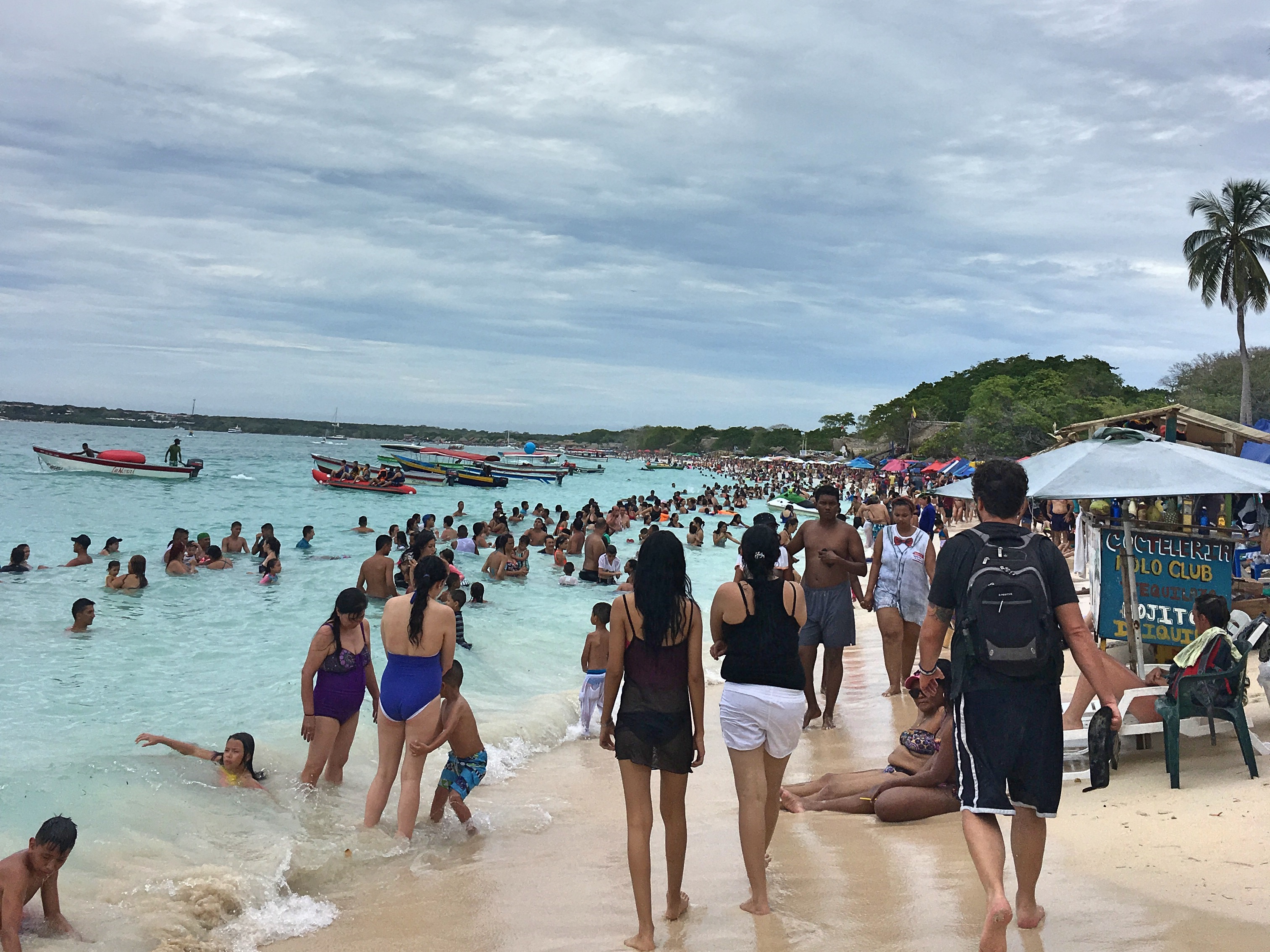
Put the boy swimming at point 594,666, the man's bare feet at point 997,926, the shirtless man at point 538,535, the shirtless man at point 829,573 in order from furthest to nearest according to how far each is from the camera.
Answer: the shirtless man at point 538,535
the boy swimming at point 594,666
the shirtless man at point 829,573
the man's bare feet at point 997,926

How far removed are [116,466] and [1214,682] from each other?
4071cm

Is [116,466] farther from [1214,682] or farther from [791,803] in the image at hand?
[1214,682]

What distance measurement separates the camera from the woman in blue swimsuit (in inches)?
190

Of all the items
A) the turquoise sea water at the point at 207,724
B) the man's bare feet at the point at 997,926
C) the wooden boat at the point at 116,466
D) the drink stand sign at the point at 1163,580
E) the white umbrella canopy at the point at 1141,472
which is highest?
the wooden boat at the point at 116,466

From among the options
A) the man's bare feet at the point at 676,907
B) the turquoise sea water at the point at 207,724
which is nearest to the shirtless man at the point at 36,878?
the turquoise sea water at the point at 207,724

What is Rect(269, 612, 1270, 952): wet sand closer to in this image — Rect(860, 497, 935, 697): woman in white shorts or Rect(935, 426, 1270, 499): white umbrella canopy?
Rect(935, 426, 1270, 499): white umbrella canopy

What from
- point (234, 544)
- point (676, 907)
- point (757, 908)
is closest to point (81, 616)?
point (234, 544)

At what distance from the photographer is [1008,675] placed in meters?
2.99

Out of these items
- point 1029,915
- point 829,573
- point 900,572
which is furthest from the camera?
point 900,572

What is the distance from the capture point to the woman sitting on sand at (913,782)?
471cm

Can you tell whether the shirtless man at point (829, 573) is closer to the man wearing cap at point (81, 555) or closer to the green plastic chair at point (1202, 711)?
the green plastic chair at point (1202, 711)

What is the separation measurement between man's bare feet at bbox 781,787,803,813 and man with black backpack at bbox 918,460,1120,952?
83.7 inches

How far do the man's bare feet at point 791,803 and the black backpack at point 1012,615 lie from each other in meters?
2.47

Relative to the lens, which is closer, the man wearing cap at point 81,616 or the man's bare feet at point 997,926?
the man's bare feet at point 997,926
